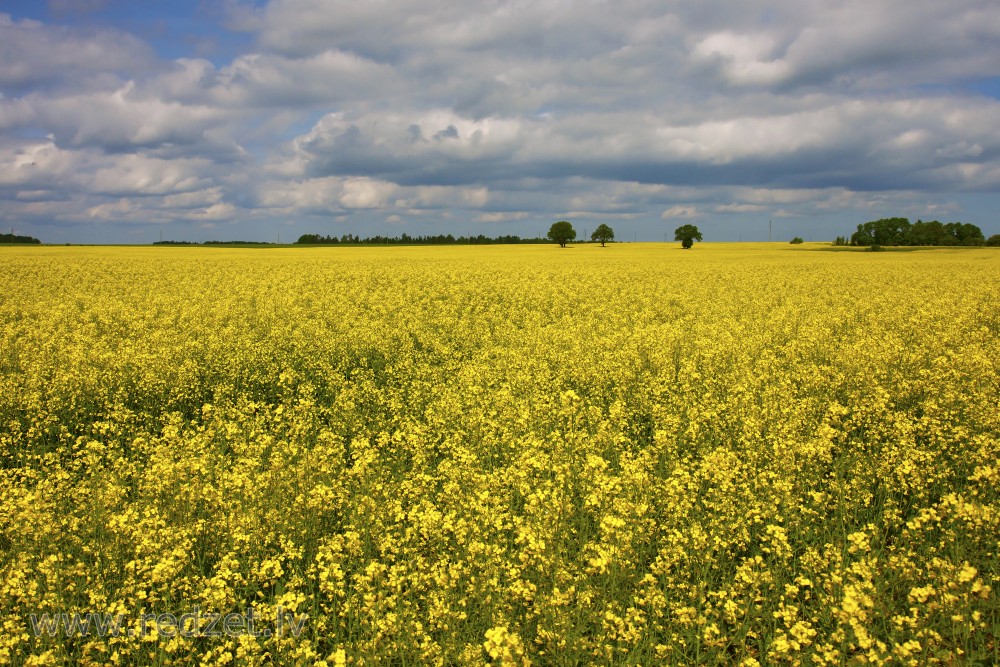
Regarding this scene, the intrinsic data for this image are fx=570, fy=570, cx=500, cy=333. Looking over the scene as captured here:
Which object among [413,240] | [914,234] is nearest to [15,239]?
[413,240]

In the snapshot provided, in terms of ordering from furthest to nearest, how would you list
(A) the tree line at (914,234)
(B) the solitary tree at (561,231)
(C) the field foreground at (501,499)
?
(B) the solitary tree at (561,231) < (A) the tree line at (914,234) < (C) the field foreground at (501,499)

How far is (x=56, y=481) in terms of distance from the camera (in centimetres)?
583

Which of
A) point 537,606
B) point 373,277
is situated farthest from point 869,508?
point 373,277

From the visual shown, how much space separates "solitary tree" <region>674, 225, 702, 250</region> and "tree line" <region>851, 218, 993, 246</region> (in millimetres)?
21271

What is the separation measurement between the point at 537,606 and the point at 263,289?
59.6 ft

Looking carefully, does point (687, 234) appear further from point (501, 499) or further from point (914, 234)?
point (501, 499)

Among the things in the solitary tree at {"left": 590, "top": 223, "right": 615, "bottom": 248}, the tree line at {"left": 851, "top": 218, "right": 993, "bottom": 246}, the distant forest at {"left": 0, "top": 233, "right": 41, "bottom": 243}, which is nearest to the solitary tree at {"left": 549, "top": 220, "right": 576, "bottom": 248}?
the solitary tree at {"left": 590, "top": 223, "right": 615, "bottom": 248}

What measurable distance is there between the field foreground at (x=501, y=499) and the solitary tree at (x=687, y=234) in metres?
68.2

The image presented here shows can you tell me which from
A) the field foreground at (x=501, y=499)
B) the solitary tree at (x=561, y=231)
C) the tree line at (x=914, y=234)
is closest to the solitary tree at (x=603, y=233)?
the solitary tree at (x=561, y=231)

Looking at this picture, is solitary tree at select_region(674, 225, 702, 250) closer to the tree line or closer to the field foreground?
the tree line

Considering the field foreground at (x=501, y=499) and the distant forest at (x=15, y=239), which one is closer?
the field foreground at (x=501, y=499)

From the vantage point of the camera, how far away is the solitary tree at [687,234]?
77062 mm

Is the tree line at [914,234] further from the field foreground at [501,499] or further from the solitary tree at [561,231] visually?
the field foreground at [501,499]

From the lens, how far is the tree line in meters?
74.2
